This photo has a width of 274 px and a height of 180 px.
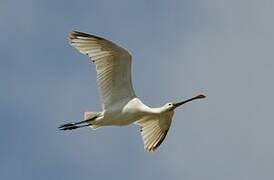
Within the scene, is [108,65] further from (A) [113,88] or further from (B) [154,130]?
(B) [154,130]

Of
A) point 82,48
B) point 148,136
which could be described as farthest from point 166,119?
point 82,48

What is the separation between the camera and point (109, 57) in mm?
40219

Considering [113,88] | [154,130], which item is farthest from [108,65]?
[154,130]

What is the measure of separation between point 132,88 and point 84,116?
155cm

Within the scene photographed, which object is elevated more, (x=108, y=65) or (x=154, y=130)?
(x=108, y=65)

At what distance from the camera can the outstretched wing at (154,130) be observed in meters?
41.9

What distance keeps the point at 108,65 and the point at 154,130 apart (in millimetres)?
2680

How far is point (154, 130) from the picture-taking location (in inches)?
1656

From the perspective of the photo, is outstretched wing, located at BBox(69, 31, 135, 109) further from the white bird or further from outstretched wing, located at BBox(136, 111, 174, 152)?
outstretched wing, located at BBox(136, 111, 174, 152)

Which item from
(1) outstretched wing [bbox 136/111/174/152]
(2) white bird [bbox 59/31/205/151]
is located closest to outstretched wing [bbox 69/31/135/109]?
(2) white bird [bbox 59/31/205/151]

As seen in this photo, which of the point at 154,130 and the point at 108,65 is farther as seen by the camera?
the point at 154,130

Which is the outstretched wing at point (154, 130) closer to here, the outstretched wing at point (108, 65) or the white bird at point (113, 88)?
the white bird at point (113, 88)

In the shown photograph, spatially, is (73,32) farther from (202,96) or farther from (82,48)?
(202,96)

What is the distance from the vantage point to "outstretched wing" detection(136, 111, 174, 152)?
41906mm
